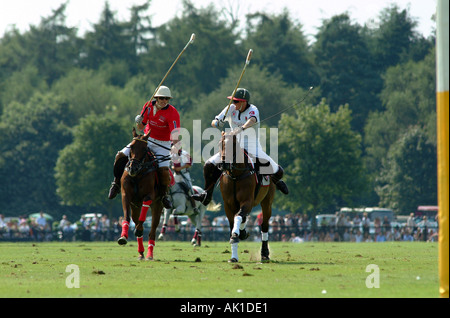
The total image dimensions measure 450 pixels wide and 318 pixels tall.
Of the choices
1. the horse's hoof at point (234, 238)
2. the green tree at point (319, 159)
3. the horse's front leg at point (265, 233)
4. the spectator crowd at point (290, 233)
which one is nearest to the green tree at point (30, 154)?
the green tree at point (319, 159)

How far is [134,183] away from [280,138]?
4003 centimetres

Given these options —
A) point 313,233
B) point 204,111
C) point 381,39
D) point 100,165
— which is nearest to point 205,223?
point 313,233

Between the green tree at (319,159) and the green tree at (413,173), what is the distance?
16180mm

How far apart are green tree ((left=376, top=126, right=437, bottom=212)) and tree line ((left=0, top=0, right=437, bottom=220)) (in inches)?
4.2

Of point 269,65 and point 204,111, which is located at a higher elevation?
point 269,65

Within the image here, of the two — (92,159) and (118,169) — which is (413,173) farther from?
(118,169)

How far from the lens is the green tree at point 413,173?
71.8 metres

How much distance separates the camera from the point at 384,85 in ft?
261

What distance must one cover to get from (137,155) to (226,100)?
55.1 metres

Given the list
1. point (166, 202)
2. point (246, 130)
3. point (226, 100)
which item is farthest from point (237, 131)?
point (226, 100)

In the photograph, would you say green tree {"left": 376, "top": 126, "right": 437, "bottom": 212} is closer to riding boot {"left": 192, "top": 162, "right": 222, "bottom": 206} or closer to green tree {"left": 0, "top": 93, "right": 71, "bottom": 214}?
green tree {"left": 0, "top": 93, "right": 71, "bottom": 214}

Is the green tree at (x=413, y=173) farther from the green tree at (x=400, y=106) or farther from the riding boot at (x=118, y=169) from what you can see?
the riding boot at (x=118, y=169)

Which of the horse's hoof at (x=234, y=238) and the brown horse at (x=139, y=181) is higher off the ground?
the brown horse at (x=139, y=181)

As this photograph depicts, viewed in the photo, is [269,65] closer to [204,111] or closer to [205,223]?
[204,111]
